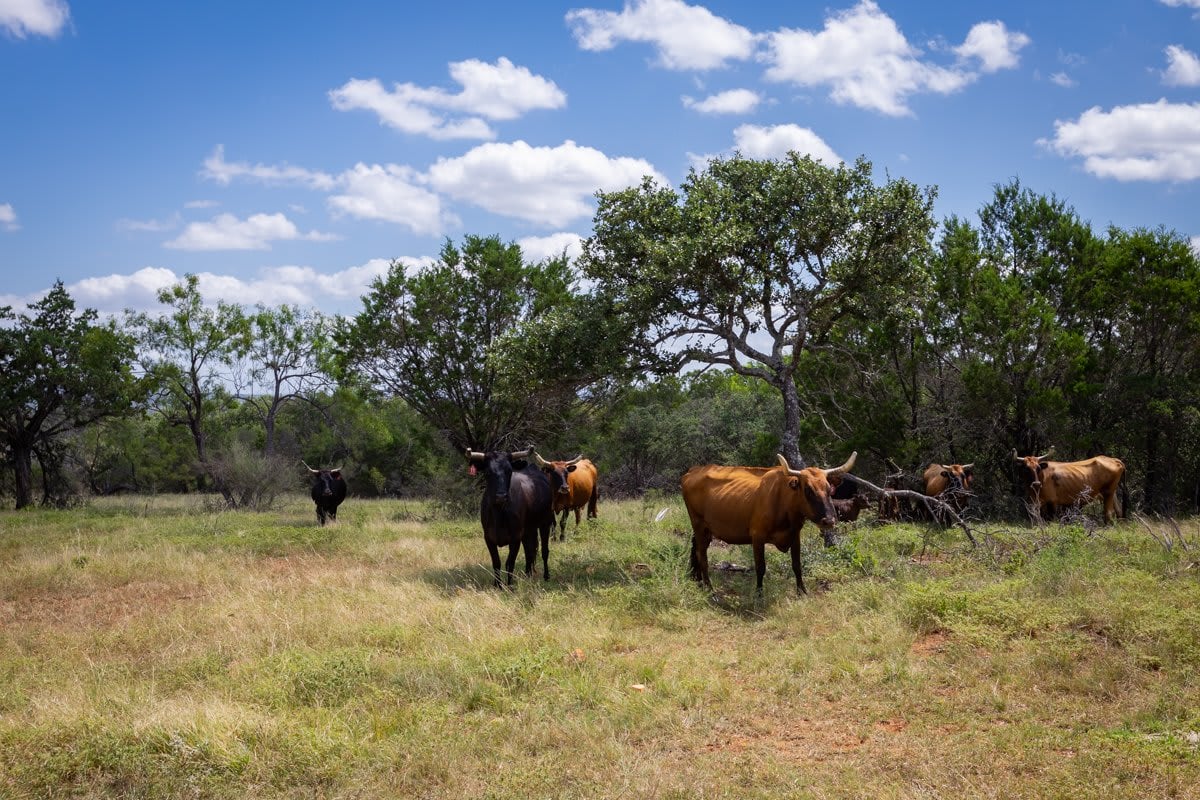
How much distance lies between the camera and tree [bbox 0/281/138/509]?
→ 89.5ft

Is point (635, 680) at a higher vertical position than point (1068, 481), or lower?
lower

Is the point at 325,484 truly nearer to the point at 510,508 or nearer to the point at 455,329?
the point at 455,329

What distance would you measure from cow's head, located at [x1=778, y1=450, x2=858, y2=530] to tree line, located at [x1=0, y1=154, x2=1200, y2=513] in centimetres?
244

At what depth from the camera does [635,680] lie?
7.67 meters

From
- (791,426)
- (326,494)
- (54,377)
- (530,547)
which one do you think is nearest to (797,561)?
(791,426)

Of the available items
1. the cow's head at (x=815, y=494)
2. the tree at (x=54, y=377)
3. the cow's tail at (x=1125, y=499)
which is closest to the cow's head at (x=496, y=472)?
the cow's head at (x=815, y=494)

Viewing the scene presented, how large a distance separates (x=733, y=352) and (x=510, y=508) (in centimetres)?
453

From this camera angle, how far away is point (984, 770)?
5570 mm

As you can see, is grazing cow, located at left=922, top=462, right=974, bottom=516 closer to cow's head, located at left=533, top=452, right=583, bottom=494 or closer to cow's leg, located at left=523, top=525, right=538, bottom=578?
A: cow's head, located at left=533, top=452, right=583, bottom=494

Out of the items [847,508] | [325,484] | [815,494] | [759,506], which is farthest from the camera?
[325,484]

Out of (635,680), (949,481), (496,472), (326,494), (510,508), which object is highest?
(496,472)

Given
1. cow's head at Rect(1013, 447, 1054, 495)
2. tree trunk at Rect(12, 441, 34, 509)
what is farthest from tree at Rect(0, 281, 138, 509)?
cow's head at Rect(1013, 447, 1054, 495)

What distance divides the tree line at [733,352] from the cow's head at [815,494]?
2.44 m

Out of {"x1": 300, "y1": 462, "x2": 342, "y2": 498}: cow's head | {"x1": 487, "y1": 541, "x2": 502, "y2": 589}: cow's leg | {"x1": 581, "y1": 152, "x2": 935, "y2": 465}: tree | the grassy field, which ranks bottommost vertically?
the grassy field
